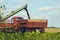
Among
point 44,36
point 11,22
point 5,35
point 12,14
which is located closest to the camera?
point 5,35

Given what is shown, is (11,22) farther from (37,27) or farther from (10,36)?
(10,36)

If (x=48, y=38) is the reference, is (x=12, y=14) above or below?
above

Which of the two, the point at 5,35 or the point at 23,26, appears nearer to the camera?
the point at 5,35

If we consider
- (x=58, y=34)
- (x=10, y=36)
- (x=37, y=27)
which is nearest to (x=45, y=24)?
(x=37, y=27)

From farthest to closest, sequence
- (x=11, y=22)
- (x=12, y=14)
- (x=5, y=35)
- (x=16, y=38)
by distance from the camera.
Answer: (x=12, y=14)
(x=11, y=22)
(x=16, y=38)
(x=5, y=35)

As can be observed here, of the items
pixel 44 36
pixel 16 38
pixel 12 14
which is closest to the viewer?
pixel 16 38

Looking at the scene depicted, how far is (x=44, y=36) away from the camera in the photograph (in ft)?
84.9

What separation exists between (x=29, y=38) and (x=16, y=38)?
68.3 inches

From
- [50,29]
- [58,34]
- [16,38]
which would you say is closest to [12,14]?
[50,29]

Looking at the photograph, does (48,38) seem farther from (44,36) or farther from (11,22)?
(11,22)

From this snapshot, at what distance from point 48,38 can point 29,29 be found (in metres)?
6.75

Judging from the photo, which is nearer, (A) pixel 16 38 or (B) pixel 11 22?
(A) pixel 16 38

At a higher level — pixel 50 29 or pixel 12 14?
pixel 12 14

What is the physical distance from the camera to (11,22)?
1249 inches
